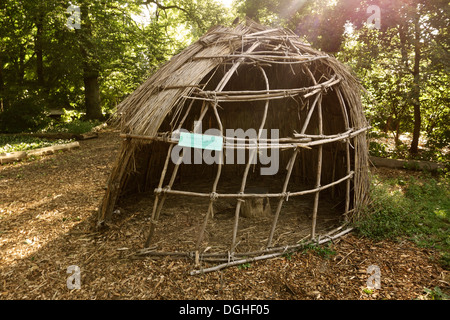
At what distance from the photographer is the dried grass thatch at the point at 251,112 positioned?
11.1 ft

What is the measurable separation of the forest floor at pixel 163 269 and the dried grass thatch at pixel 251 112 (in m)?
0.36

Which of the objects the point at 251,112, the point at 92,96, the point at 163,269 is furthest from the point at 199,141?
the point at 92,96

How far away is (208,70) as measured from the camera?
140 inches

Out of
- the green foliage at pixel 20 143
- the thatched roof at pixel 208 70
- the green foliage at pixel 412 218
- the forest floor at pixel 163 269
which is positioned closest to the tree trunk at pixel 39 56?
the green foliage at pixel 20 143

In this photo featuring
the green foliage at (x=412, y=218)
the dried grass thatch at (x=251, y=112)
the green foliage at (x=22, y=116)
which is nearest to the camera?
the dried grass thatch at (x=251, y=112)

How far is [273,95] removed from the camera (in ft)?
11.7

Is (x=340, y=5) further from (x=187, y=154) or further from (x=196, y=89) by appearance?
(x=196, y=89)

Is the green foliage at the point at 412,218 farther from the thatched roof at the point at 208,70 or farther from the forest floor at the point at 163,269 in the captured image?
the thatched roof at the point at 208,70

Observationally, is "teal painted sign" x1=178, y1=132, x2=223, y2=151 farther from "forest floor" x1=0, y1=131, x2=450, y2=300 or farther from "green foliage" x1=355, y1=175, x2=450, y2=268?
Answer: "green foliage" x1=355, y1=175, x2=450, y2=268

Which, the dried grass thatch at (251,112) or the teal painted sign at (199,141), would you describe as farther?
the dried grass thatch at (251,112)

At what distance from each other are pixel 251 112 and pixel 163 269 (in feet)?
14.4

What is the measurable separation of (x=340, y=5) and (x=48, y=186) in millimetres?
8402
